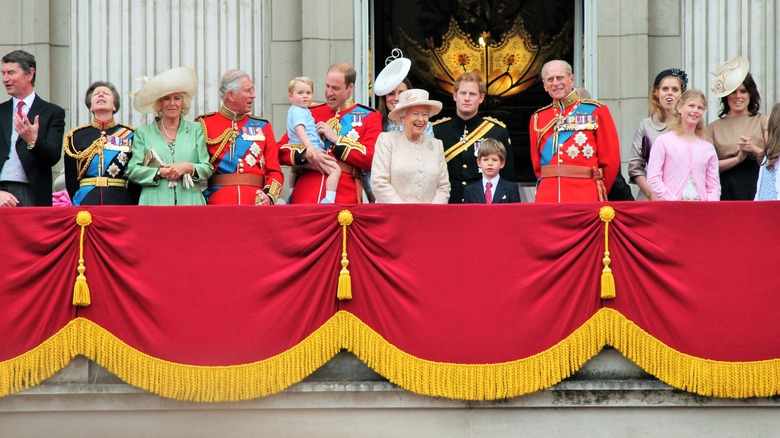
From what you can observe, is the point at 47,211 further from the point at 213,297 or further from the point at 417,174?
the point at 417,174

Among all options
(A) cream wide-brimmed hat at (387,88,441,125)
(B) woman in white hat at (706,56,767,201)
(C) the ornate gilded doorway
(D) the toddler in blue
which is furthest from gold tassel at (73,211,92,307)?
(C) the ornate gilded doorway

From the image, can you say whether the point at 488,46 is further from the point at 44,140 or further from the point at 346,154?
the point at 44,140

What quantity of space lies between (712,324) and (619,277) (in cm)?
70

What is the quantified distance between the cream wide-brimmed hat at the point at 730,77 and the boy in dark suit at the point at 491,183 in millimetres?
1939

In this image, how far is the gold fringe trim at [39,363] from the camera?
948 centimetres

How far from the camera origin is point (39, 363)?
9.51 metres

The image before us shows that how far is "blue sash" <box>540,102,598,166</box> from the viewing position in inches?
415

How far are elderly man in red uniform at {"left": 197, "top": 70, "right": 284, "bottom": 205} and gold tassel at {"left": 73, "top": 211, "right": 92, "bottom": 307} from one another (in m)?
1.25

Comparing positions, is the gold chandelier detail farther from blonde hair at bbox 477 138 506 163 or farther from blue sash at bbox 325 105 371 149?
blonde hair at bbox 477 138 506 163

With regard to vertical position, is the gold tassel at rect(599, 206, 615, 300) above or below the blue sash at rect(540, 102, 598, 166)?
below

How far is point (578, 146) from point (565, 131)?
0.15 meters

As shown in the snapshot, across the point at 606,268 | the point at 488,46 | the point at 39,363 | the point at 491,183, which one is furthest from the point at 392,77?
the point at 488,46

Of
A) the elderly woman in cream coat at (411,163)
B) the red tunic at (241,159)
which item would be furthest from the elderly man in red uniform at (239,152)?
the elderly woman in cream coat at (411,163)

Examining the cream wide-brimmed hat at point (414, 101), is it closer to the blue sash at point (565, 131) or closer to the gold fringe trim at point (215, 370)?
the blue sash at point (565, 131)
